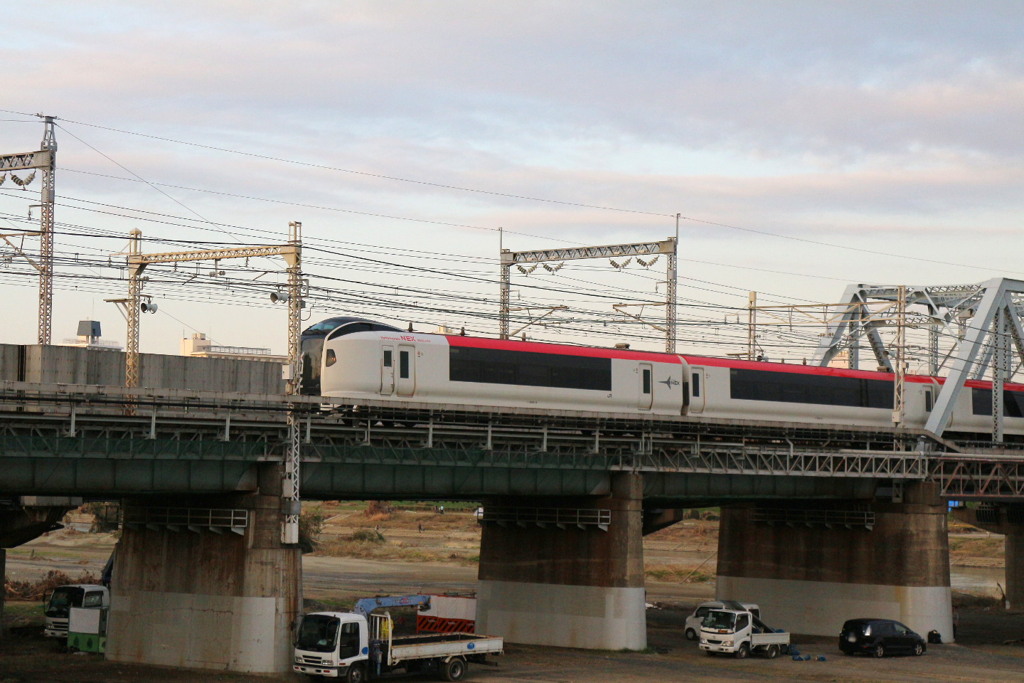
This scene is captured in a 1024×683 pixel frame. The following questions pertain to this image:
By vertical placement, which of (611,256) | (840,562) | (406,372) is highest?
(611,256)

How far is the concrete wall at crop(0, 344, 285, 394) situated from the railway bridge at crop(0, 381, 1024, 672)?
8.10ft

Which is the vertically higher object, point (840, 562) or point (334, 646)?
point (334, 646)

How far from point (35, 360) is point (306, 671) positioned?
16710 mm

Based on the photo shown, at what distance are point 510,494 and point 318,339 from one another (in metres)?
9.76

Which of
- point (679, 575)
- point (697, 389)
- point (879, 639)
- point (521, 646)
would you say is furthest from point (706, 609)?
point (679, 575)

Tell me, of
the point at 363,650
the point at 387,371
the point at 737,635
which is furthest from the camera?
the point at 737,635

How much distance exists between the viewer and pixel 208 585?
4356cm

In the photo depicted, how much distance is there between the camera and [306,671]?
133 ft

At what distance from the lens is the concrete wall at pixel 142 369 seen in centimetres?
4869

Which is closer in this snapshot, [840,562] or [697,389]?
[697,389]

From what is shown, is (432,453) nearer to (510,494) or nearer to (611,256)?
(510,494)

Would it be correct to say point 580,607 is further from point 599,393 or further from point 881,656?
point 881,656

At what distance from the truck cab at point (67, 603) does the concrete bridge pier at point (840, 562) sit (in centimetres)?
3401

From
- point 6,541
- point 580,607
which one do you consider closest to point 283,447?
point 580,607
